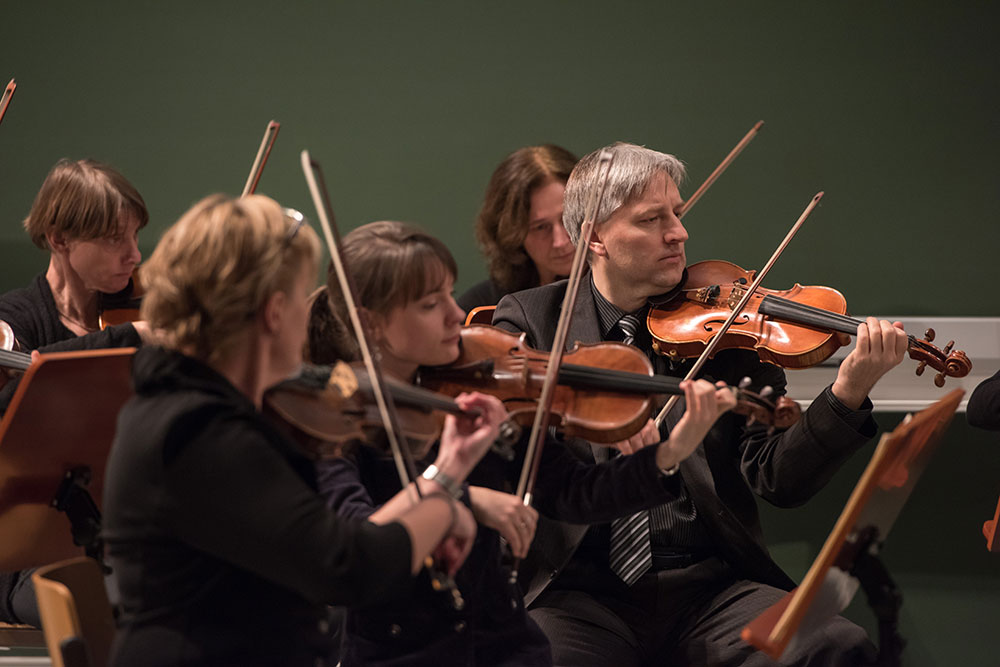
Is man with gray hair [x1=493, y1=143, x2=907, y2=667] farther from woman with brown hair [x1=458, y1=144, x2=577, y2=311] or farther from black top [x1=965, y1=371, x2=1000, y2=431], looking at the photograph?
woman with brown hair [x1=458, y1=144, x2=577, y2=311]

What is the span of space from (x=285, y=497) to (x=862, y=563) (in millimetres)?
689

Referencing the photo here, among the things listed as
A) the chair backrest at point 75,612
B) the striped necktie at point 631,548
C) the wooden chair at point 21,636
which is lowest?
the wooden chair at point 21,636

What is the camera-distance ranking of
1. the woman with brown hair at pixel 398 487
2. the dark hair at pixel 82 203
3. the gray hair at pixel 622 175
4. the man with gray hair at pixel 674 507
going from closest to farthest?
the woman with brown hair at pixel 398 487, the man with gray hair at pixel 674 507, the gray hair at pixel 622 175, the dark hair at pixel 82 203

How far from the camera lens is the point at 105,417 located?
64.6 inches

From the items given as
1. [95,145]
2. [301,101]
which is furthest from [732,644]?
[95,145]

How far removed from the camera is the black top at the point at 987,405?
2146 millimetres

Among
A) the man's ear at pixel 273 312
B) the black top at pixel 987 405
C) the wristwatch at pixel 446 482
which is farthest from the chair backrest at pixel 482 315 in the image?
the man's ear at pixel 273 312

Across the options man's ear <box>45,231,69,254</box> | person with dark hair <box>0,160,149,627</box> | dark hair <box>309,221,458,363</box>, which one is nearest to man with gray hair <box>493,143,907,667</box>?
dark hair <box>309,221,458,363</box>

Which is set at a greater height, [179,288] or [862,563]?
[179,288]

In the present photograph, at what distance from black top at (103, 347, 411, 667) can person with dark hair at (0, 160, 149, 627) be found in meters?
1.16

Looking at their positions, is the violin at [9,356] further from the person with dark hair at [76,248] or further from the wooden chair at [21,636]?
the wooden chair at [21,636]

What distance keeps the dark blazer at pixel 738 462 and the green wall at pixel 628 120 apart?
34.4 inches

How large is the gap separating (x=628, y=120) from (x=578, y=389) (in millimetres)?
1399

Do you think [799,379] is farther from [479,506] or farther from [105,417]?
[105,417]
